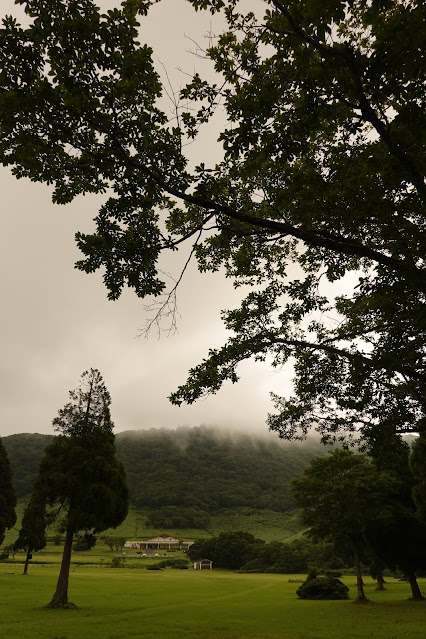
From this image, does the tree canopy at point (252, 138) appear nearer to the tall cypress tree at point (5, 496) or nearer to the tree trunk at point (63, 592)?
the tree trunk at point (63, 592)

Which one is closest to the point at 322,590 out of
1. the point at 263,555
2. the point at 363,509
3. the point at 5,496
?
the point at 363,509

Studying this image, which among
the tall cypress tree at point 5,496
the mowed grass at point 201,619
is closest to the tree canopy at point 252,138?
the mowed grass at point 201,619

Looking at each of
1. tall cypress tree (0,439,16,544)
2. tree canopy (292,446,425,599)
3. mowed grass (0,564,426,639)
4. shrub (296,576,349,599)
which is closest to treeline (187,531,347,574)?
shrub (296,576,349,599)

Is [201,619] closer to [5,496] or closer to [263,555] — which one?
[5,496]

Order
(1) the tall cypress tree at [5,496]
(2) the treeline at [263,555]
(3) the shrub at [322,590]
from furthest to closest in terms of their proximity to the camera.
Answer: (2) the treeline at [263,555], (1) the tall cypress tree at [5,496], (3) the shrub at [322,590]

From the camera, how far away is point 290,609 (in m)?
25.3

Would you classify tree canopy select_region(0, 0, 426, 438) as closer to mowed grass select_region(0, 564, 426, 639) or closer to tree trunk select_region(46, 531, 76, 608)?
→ mowed grass select_region(0, 564, 426, 639)

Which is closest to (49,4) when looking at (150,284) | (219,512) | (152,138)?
(152,138)

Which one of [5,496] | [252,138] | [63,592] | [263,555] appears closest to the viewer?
[252,138]

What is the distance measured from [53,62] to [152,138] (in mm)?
1816

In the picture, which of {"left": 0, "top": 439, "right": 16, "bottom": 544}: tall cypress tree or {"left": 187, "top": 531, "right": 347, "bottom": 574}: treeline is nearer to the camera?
{"left": 0, "top": 439, "right": 16, "bottom": 544}: tall cypress tree

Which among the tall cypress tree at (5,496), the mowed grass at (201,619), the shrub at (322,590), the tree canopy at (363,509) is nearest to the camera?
the mowed grass at (201,619)

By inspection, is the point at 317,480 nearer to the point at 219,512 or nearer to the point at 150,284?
the point at 150,284

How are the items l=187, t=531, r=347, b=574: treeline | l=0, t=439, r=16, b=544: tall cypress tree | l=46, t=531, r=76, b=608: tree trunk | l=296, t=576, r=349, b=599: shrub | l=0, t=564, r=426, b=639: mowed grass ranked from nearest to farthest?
1. l=0, t=564, r=426, b=639: mowed grass
2. l=46, t=531, r=76, b=608: tree trunk
3. l=296, t=576, r=349, b=599: shrub
4. l=0, t=439, r=16, b=544: tall cypress tree
5. l=187, t=531, r=347, b=574: treeline
